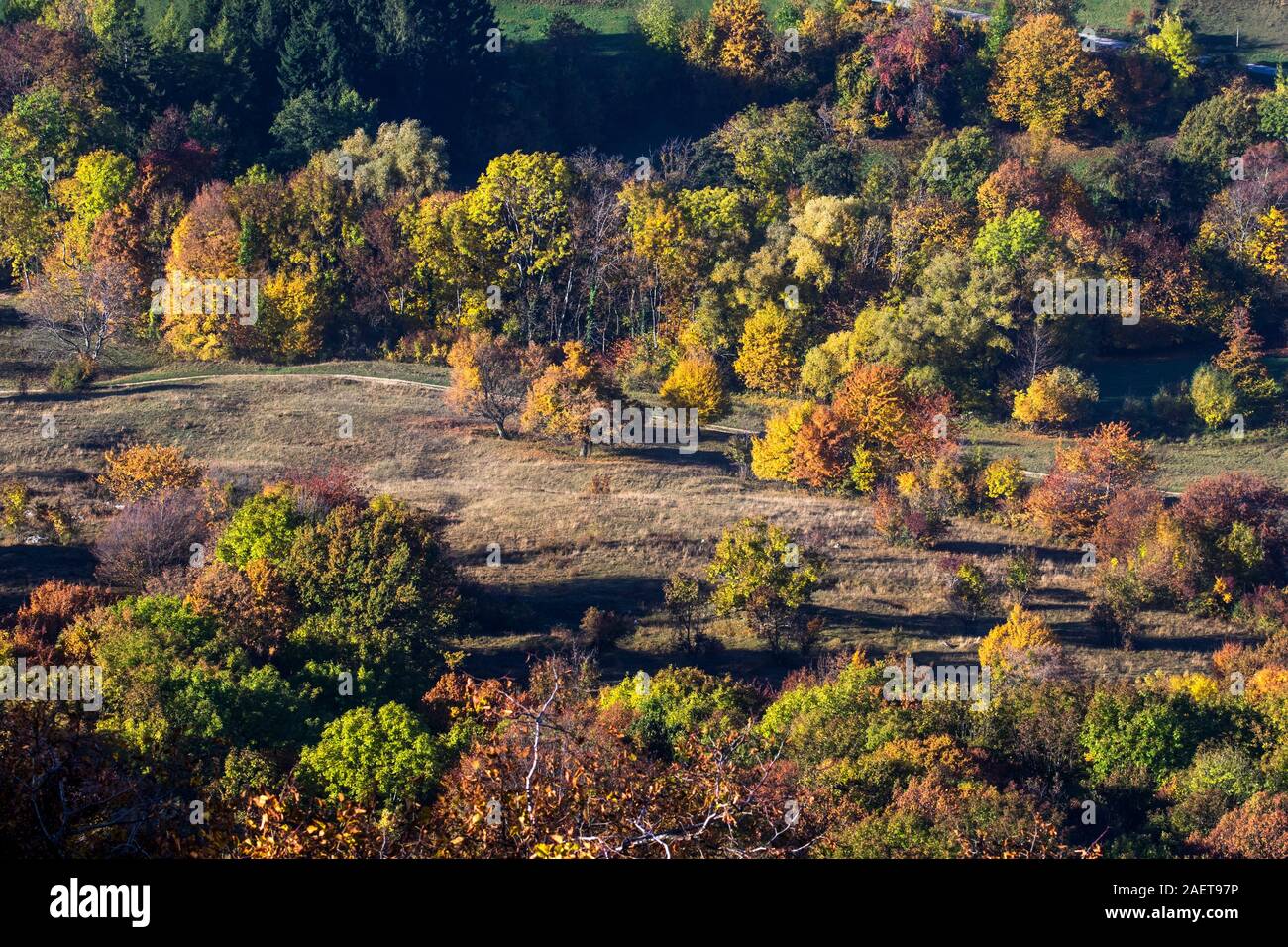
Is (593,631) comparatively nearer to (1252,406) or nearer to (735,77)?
(1252,406)

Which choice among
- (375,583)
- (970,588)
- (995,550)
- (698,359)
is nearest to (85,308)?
(698,359)

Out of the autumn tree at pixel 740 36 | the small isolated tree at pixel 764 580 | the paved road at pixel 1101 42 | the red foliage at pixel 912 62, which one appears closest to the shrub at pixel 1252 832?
the small isolated tree at pixel 764 580

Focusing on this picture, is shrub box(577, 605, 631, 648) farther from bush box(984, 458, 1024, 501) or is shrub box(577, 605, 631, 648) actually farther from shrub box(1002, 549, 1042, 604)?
bush box(984, 458, 1024, 501)

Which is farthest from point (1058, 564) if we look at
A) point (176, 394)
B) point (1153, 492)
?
point (176, 394)

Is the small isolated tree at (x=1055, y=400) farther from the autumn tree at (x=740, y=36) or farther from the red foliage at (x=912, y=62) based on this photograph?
the autumn tree at (x=740, y=36)

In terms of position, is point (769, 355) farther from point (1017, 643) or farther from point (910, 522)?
point (1017, 643)
